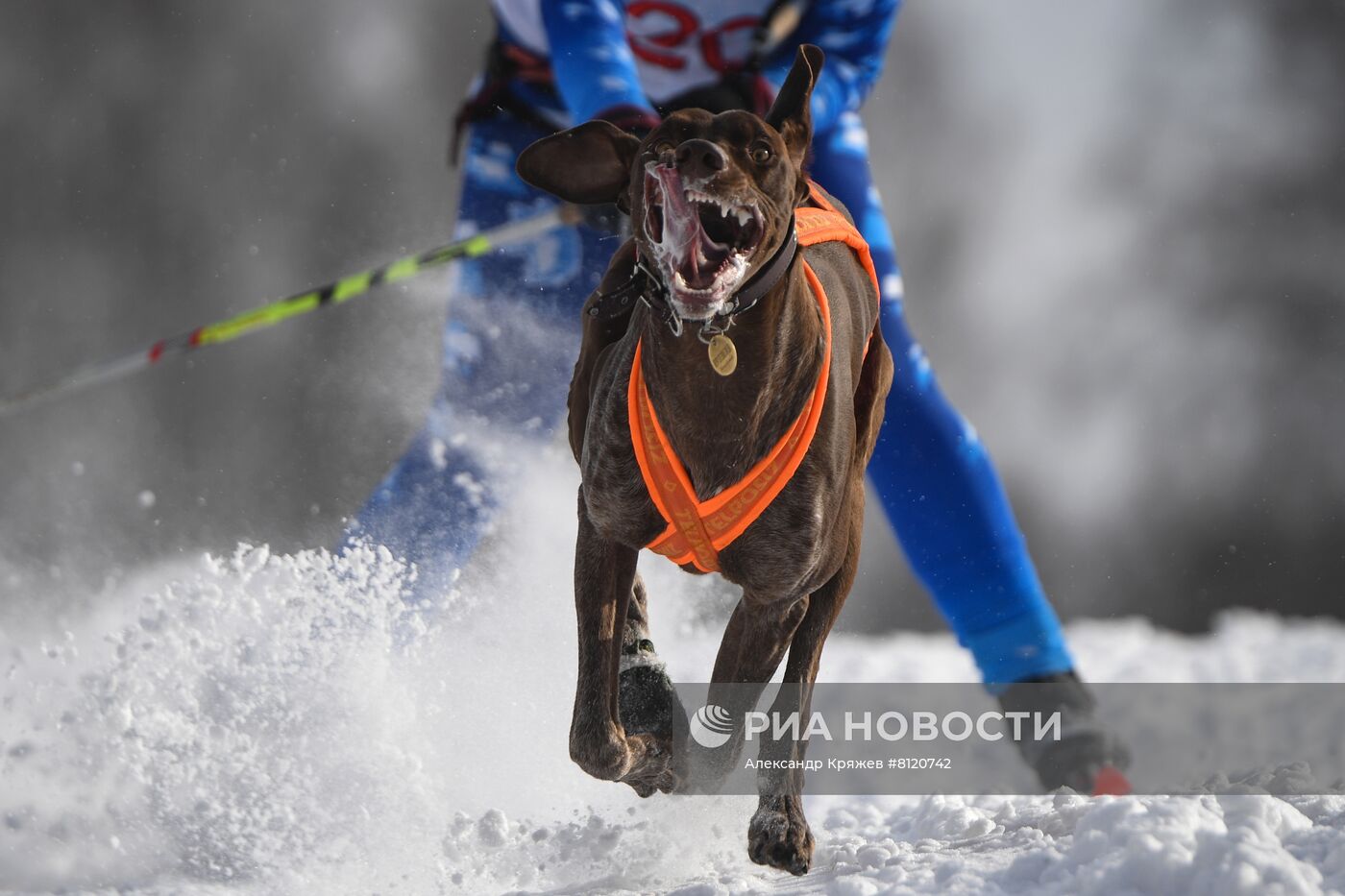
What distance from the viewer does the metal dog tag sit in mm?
2012

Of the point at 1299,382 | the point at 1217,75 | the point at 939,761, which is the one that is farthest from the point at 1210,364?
the point at 939,761

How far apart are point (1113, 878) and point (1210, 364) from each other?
10.2ft

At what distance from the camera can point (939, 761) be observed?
4117 mm

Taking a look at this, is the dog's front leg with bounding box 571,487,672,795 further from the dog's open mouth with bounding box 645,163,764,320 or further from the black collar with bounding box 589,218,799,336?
the dog's open mouth with bounding box 645,163,764,320

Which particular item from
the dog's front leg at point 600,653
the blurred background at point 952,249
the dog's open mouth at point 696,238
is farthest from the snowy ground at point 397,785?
the dog's open mouth at point 696,238

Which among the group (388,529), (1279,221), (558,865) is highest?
(1279,221)

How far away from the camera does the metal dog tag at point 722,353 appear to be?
2.01 metres

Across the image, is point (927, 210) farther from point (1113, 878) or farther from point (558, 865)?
point (1113, 878)

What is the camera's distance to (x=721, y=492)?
2.14 metres

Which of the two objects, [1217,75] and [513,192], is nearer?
[513,192]

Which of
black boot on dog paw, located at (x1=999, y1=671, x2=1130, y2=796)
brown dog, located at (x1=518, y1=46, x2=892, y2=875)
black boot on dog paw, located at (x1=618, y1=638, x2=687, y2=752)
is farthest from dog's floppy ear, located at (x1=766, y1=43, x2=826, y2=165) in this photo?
black boot on dog paw, located at (x1=999, y1=671, x2=1130, y2=796)

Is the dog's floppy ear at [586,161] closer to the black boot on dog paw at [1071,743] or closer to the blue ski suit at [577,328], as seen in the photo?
the blue ski suit at [577,328]

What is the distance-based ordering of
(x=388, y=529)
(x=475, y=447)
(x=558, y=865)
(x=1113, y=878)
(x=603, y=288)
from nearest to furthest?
(x=1113, y=878) < (x=603, y=288) < (x=558, y=865) < (x=388, y=529) < (x=475, y=447)

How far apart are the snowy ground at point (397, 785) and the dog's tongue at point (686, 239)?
110 cm
